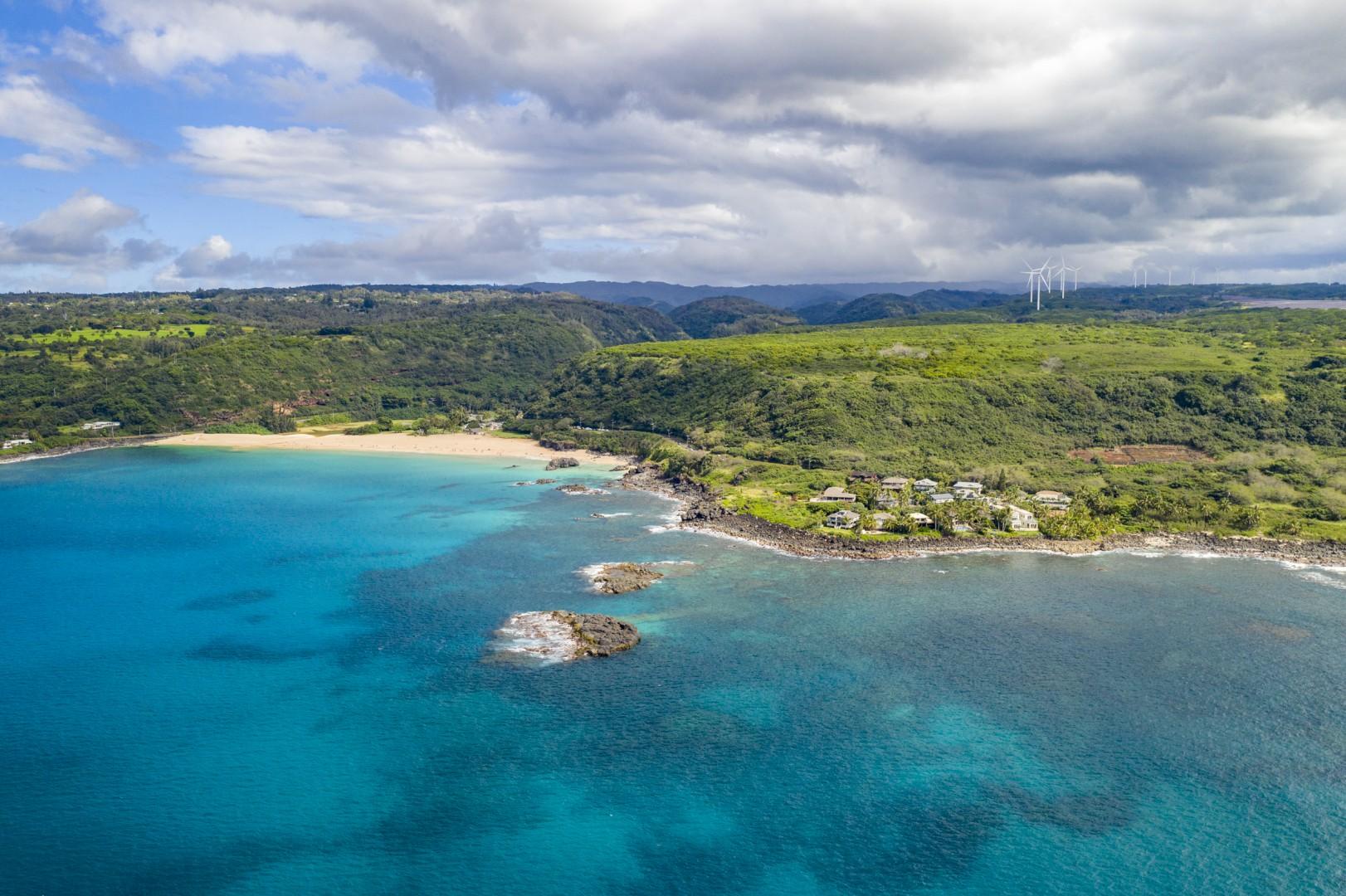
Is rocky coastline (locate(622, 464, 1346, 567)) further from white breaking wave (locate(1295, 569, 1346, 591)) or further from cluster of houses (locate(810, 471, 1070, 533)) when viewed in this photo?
cluster of houses (locate(810, 471, 1070, 533))

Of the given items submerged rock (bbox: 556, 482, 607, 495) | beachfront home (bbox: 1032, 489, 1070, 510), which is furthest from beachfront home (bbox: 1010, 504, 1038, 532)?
submerged rock (bbox: 556, 482, 607, 495)

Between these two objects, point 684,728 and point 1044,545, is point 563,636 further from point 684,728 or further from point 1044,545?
point 1044,545

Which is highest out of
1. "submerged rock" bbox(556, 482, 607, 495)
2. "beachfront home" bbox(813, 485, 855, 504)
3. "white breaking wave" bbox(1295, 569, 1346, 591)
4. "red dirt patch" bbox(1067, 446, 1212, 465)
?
"red dirt patch" bbox(1067, 446, 1212, 465)

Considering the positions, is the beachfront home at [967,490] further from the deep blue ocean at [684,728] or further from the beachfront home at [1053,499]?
the deep blue ocean at [684,728]

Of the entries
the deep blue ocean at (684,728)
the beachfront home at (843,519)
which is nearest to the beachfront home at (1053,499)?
the deep blue ocean at (684,728)

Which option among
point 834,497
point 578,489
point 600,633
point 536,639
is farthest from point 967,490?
point 536,639
